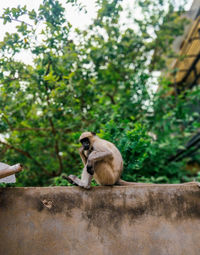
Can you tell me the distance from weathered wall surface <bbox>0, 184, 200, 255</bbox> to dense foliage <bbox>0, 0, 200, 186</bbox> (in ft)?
4.55

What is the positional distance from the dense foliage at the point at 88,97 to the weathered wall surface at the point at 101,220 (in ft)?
4.55

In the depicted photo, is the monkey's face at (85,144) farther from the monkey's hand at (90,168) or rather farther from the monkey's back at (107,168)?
the monkey's hand at (90,168)

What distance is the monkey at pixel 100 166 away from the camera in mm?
3047

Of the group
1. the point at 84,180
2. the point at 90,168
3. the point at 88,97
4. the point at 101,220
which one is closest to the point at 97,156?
the point at 90,168

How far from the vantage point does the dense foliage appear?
4699mm

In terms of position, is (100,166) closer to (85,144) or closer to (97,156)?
(97,156)

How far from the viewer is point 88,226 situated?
288 centimetres

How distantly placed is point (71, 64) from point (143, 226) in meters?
3.88

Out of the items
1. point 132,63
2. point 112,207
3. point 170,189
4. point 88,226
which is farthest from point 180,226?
point 132,63

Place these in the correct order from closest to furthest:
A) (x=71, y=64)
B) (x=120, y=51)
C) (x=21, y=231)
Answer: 1. (x=21, y=231)
2. (x=71, y=64)
3. (x=120, y=51)

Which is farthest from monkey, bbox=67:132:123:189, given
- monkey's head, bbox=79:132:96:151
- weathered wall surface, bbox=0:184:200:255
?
weathered wall surface, bbox=0:184:200:255

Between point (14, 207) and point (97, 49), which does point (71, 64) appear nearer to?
point (97, 49)

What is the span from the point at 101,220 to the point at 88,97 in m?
3.93

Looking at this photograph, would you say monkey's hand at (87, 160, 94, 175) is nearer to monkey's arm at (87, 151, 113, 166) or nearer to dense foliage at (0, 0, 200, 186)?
monkey's arm at (87, 151, 113, 166)
